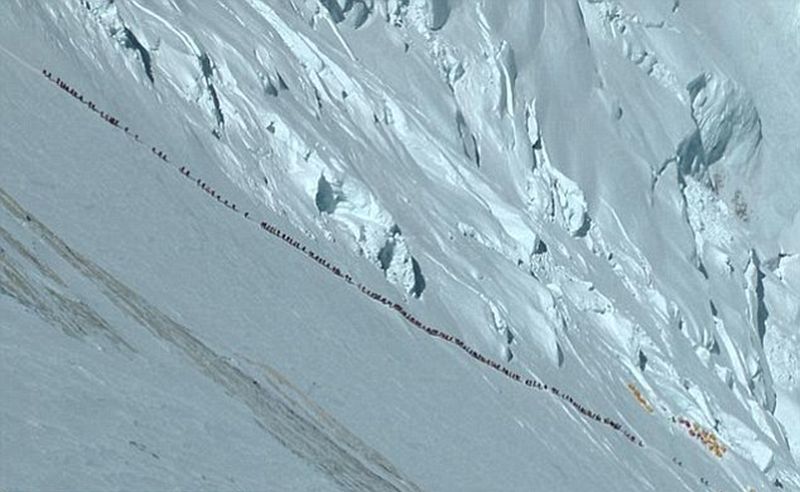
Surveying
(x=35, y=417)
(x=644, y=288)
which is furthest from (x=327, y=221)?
(x=35, y=417)

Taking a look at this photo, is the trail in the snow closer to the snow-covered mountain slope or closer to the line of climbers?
the snow-covered mountain slope

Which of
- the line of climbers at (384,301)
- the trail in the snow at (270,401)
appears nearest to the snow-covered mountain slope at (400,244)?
the trail in the snow at (270,401)

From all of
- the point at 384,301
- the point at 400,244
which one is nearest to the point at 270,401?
the point at 384,301

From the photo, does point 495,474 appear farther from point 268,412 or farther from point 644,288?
point 644,288

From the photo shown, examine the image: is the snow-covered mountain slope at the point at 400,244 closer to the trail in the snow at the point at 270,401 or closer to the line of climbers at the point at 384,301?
the trail in the snow at the point at 270,401

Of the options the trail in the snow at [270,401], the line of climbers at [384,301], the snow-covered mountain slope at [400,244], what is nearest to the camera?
the snow-covered mountain slope at [400,244]

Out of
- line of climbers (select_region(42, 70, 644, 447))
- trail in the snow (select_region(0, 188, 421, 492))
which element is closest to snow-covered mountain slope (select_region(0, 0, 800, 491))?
trail in the snow (select_region(0, 188, 421, 492))

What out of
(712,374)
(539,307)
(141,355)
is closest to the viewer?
(141,355)
